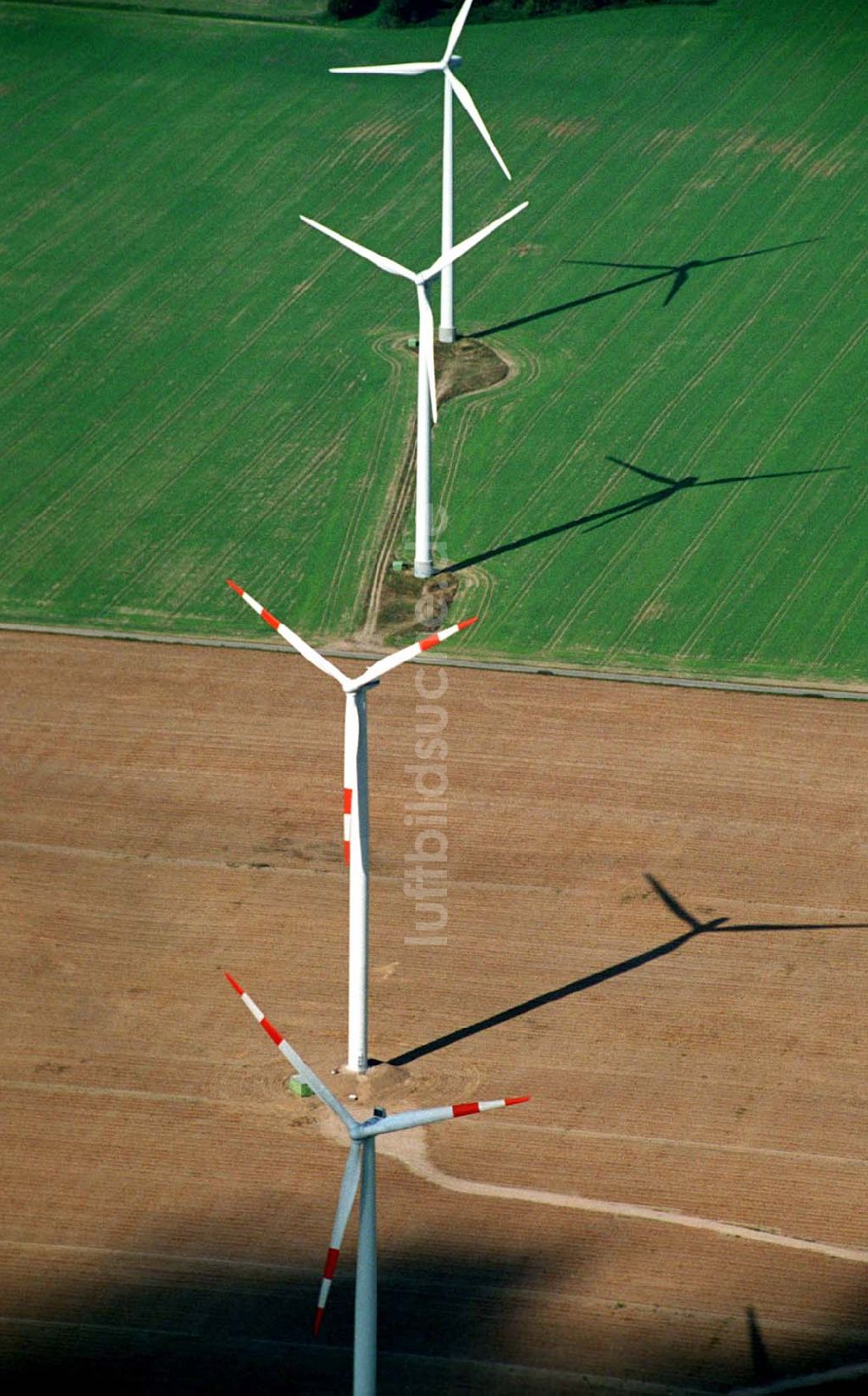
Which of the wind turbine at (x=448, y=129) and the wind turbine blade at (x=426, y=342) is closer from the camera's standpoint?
the wind turbine blade at (x=426, y=342)

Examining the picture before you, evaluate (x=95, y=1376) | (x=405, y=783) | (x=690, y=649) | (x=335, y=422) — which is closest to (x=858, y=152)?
→ (x=335, y=422)

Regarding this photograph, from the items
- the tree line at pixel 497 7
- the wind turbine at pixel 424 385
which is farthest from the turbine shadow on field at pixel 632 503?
the tree line at pixel 497 7

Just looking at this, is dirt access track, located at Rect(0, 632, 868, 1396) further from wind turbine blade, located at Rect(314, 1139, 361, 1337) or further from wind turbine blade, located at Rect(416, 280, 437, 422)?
wind turbine blade, located at Rect(416, 280, 437, 422)

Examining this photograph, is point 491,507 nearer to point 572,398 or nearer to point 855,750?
point 572,398

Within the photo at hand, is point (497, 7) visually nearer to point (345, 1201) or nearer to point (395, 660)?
point (395, 660)

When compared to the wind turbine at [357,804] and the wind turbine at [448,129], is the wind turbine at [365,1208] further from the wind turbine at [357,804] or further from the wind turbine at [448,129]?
the wind turbine at [448,129]

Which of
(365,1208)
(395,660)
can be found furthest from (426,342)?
(365,1208)

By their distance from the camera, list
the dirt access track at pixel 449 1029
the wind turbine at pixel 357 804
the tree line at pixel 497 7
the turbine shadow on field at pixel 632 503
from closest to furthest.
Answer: the dirt access track at pixel 449 1029, the wind turbine at pixel 357 804, the turbine shadow on field at pixel 632 503, the tree line at pixel 497 7
